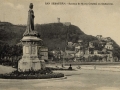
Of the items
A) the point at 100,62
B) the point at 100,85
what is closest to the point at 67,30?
the point at 100,85

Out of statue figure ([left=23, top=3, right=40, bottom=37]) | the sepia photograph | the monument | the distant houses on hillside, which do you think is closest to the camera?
the sepia photograph

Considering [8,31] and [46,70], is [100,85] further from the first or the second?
[8,31]

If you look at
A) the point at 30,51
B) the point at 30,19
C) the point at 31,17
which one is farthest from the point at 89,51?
the point at 31,17

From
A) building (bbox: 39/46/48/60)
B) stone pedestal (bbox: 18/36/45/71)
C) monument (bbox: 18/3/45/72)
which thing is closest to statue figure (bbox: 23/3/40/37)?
monument (bbox: 18/3/45/72)

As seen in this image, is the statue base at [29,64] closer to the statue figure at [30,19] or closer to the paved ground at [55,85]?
the statue figure at [30,19]

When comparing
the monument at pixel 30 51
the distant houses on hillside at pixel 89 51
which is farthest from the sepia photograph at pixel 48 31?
the distant houses on hillside at pixel 89 51

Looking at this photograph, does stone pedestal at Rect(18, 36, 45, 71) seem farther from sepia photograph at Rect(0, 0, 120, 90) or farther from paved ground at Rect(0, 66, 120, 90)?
paved ground at Rect(0, 66, 120, 90)

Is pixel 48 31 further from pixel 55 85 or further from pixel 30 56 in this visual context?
pixel 55 85
